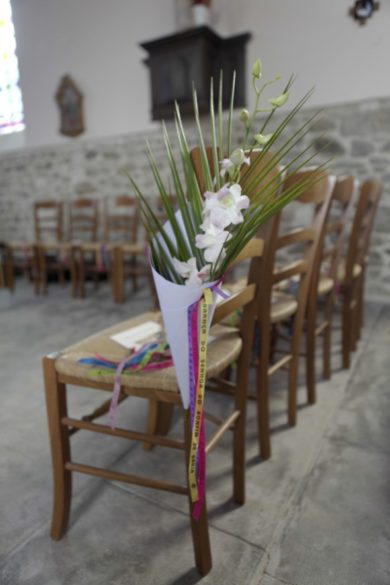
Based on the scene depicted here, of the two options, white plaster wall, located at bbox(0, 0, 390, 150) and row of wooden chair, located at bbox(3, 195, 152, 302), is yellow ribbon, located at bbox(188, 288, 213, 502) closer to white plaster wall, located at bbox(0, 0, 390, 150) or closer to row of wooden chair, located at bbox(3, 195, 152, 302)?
row of wooden chair, located at bbox(3, 195, 152, 302)

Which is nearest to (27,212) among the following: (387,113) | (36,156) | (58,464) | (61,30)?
(36,156)

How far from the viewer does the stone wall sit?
3643mm

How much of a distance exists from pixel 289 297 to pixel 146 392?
973 mm

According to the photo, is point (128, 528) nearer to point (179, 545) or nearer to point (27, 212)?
point (179, 545)

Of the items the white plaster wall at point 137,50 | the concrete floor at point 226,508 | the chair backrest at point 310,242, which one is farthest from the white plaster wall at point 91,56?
the concrete floor at point 226,508

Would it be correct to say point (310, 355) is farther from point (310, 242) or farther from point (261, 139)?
point (261, 139)

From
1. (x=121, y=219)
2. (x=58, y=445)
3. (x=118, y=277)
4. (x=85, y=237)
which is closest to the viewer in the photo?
(x=58, y=445)

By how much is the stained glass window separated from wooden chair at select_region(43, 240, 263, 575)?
242 inches

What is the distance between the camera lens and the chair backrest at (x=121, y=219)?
490 centimetres

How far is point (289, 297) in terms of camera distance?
1.75 metres

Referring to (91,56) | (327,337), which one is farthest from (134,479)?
(91,56)

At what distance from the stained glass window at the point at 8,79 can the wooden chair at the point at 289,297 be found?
588 centimetres

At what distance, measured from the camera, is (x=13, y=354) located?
2.58 m

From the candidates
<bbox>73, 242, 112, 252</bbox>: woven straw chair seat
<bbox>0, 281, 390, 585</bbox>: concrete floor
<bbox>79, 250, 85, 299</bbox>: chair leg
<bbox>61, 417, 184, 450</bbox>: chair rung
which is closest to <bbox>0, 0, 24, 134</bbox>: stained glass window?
<bbox>73, 242, 112, 252</bbox>: woven straw chair seat
